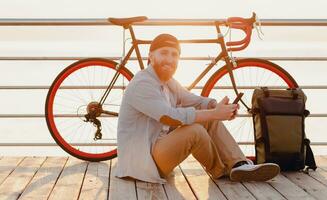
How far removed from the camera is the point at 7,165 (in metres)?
4.89

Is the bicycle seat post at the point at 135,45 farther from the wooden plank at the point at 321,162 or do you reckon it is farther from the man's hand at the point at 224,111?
the wooden plank at the point at 321,162

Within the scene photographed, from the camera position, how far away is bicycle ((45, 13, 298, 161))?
16.2 ft

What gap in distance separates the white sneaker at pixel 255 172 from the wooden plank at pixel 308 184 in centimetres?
21

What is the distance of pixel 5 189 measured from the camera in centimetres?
418

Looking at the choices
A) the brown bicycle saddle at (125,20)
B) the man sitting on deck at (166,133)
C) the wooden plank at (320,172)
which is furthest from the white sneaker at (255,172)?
the brown bicycle saddle at (125,20)

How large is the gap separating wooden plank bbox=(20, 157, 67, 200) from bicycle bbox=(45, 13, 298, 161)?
15 cm

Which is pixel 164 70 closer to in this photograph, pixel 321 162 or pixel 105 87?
pixel 105 87

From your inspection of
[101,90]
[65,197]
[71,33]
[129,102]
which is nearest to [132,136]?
[129,102]

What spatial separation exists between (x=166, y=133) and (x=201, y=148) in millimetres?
278

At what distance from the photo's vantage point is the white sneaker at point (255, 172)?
4.21 metres

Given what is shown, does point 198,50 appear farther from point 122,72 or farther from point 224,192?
point 224,192

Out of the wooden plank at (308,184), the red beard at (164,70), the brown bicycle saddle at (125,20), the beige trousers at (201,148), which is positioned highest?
the brown bicycle saddle at (125,20)
